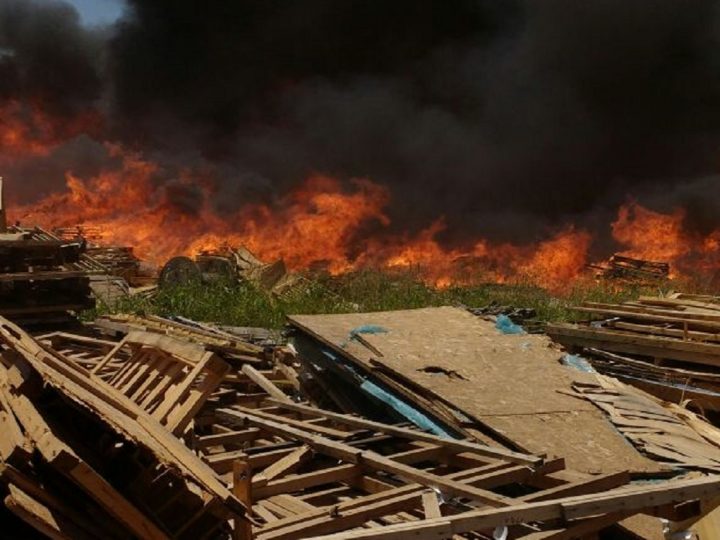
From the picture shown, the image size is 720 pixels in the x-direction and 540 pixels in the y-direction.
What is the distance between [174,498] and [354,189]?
23809mm

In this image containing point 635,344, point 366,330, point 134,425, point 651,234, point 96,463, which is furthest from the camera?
point 651,234

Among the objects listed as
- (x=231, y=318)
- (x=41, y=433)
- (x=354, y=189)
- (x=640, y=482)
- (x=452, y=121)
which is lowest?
(x=231, y=318)

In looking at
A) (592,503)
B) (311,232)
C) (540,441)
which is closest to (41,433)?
(592,503)

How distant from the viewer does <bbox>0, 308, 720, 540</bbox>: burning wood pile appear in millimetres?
3518

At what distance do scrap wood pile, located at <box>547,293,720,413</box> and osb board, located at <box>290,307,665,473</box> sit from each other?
4.99 feet

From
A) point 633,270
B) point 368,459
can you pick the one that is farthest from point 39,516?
point 633,270

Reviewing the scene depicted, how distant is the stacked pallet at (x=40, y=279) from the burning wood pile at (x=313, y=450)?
3222mm

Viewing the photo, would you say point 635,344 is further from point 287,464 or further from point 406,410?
point 287,464

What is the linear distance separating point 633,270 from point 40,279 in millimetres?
16408

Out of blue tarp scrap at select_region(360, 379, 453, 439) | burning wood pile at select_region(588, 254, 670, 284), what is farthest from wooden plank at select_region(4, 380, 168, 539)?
burning wood pile at select_region(588, 254, 670, 284)

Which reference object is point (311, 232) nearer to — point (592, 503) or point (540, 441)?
point (540, 441)

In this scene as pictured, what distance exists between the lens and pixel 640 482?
17.6 ft

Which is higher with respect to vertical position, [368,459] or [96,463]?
[96,463]

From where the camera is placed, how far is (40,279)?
10945mm
